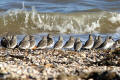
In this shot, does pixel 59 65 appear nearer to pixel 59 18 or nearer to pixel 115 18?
pixel 59 18

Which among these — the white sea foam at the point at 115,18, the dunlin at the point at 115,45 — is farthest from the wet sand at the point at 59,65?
the white sea foam at the point at 115,18

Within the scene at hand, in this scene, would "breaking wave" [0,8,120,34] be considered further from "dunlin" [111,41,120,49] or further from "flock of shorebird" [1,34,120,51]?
"dunlin" [111,41,120,49]

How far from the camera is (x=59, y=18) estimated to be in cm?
2364

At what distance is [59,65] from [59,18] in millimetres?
12858

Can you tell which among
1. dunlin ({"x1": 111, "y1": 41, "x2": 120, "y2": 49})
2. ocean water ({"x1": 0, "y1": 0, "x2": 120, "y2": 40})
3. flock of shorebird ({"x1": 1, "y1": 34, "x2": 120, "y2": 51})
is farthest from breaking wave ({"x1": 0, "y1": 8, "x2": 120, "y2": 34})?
dunlin ({"x1": 111, "y1": 41, "x2": 120, "y2": 49})

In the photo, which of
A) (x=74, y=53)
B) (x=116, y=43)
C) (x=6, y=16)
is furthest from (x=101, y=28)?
(x=74, y=53)

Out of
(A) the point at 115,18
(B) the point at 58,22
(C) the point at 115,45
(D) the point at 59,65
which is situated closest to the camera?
(D) the point at 59,65

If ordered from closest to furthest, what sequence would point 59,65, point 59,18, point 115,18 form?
point 59,65 → point 59,18 → point 115,18

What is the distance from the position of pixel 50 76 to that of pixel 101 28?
14563 mm

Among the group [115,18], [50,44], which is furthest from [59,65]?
[115,18]

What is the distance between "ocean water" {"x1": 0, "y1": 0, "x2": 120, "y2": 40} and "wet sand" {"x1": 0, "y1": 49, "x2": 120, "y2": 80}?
7347mm

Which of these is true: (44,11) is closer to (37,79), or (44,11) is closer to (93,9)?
(93,9)

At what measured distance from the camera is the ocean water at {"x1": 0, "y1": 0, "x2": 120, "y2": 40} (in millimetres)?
21844

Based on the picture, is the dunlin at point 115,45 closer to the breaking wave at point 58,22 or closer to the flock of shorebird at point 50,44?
the flock of shorebird at point 50,44
